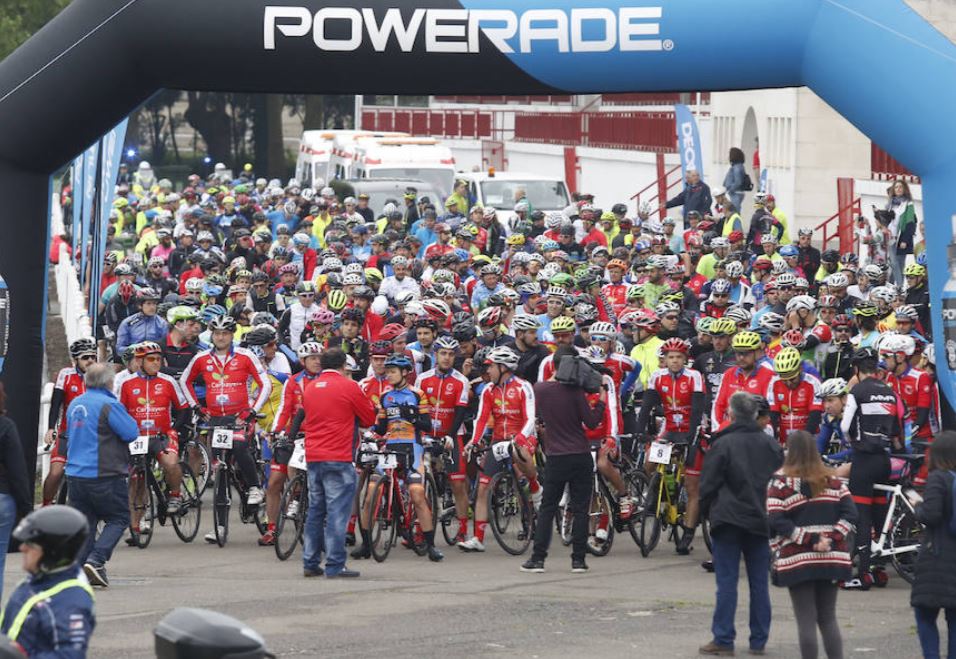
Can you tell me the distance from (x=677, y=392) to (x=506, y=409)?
1.37 meters

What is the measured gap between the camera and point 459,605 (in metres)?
13.3

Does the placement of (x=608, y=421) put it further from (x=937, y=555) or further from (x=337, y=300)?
(x=937, y=555)

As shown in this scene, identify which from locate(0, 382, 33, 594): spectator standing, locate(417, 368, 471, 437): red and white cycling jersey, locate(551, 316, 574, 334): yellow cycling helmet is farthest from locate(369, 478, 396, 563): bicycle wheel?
locate(0, 382, 33, 594): spectator standing

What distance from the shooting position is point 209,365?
661 inches

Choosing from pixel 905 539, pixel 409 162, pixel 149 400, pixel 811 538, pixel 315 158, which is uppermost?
pixel 315 158

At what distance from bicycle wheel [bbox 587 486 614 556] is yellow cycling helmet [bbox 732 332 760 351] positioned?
158 cm

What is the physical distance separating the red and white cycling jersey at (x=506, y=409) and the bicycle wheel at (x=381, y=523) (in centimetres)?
91

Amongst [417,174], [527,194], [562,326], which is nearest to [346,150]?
[417,174]

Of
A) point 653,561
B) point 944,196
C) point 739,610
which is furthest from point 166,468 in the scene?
point 944,196

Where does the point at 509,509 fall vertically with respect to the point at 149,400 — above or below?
below

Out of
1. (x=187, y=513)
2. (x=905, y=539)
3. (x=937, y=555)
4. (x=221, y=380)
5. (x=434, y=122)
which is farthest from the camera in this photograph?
(x=434, y=122)

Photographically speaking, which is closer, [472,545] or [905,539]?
[905,539]

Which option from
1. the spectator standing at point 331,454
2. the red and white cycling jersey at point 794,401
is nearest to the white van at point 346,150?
the red and white cycling jersey at point 794,401

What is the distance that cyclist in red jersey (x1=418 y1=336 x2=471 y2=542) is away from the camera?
16.1 meters
